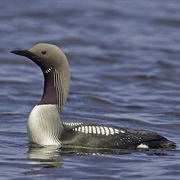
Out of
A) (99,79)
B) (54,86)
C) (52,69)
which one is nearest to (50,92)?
(54,86)

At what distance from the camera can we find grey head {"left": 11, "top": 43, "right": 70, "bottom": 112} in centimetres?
1176

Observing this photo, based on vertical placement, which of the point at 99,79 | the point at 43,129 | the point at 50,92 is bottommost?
the point at 43,129

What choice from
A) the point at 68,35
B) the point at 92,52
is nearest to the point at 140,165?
the point at 92,52

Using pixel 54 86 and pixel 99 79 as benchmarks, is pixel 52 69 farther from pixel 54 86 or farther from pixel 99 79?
pixel 99 79

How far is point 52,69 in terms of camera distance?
11.9 m

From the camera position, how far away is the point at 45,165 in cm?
1073

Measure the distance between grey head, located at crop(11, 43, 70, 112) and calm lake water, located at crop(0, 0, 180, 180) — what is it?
0.71 metres

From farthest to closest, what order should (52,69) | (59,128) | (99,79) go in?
(99,79) < (52,69) < (59,128)

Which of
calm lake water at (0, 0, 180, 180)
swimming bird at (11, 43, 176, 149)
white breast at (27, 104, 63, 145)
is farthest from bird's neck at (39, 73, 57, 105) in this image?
calm lake water at (0, 0, 180, 180)

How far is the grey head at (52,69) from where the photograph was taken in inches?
463

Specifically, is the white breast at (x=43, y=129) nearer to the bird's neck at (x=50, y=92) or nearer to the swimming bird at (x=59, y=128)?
the swimming bird at (x=59, y=128)

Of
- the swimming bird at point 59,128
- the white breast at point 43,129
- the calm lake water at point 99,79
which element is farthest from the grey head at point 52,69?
the calm lake water at point 99,79

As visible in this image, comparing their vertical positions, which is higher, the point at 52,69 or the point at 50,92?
the point at 52,69

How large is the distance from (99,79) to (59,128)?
6491mm
